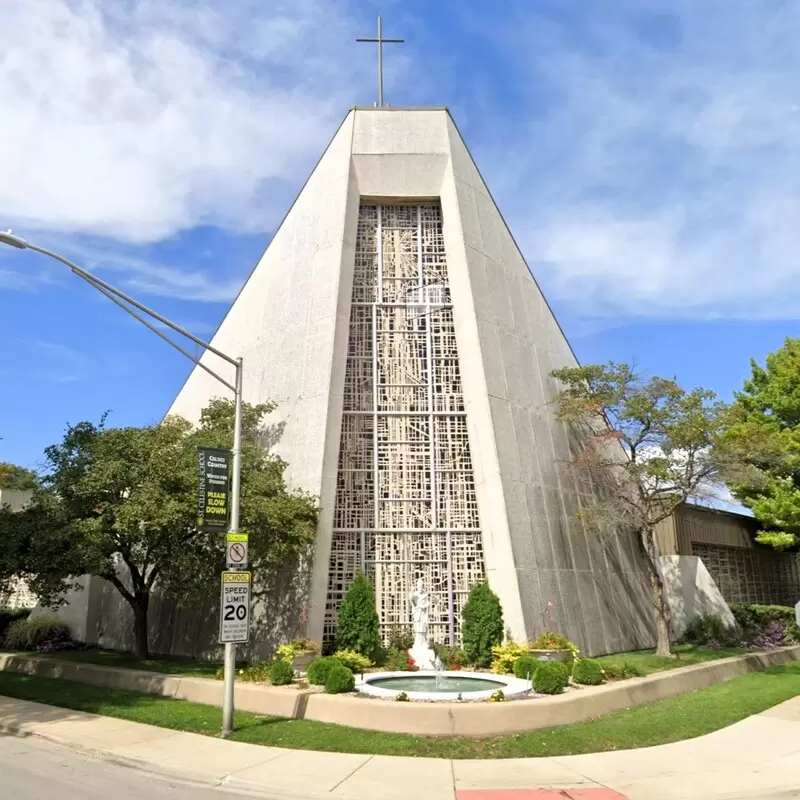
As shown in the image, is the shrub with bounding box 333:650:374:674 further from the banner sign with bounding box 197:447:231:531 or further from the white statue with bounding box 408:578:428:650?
the banner sign with bounding box 197:447:231:531

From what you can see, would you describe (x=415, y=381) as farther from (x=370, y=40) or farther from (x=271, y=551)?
(x=370, y=40)

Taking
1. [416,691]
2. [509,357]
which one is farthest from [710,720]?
[509,357]

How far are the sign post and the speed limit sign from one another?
0.61 ft

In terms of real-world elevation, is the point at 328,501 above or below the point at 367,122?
below

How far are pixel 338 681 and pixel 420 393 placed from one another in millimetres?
10045

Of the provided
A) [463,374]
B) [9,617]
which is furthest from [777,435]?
[9,617]

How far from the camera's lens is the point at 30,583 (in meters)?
18.2

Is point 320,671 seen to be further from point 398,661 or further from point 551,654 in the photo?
point 551,654

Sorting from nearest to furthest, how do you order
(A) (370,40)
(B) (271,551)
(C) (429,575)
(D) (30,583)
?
(B) (271,551), (D) (30,583), (C) (429,575), (A) (370,40)

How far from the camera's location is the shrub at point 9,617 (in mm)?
27031

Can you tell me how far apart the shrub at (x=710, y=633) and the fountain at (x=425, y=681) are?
986 centimetres

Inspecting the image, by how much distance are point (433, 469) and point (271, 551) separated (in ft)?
19.0

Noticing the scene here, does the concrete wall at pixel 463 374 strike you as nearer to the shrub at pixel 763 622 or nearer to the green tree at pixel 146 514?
the green tree at pixel 146 514

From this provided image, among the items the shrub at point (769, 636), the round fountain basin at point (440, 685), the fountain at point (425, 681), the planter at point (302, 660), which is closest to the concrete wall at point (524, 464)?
the fountain at point (425, 681)
